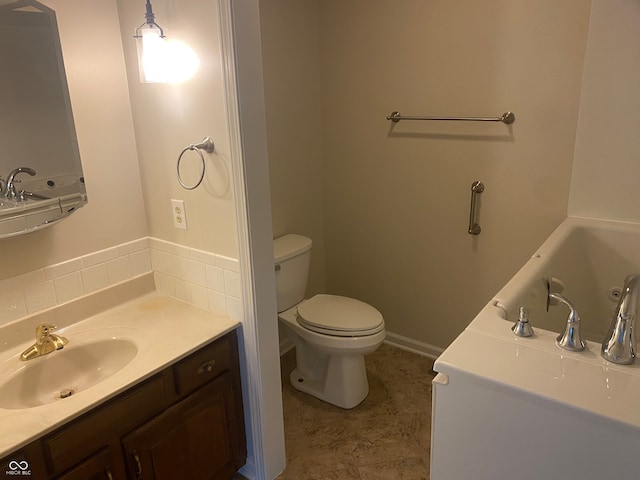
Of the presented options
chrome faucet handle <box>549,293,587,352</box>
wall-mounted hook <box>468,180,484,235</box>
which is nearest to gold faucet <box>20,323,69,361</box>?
chrome faucet handle <box>549,293,587,352</box>

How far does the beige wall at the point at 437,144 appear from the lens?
7.01 feet

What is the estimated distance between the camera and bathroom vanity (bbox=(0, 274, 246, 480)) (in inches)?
49.5

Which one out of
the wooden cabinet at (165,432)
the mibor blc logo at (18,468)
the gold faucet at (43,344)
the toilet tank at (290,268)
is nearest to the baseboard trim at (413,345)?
the toilet tank at (290,268)

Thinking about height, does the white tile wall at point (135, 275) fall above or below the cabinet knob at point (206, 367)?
above

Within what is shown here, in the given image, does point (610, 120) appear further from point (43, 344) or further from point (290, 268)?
point (43, 344)

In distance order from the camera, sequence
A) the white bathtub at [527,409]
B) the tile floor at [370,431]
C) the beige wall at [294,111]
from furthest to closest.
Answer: the beige wall at [294,111] → the tile floor at [370,431] → the white bathtub at [527,409]

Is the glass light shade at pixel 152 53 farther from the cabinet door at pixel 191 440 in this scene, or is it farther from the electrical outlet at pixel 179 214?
the cabinet door at pixel 191 440

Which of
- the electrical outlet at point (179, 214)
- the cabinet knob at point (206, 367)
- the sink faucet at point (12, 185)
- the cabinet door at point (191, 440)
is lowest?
the cabinet door at point (191, 440)

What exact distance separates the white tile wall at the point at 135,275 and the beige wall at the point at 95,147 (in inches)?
1.5

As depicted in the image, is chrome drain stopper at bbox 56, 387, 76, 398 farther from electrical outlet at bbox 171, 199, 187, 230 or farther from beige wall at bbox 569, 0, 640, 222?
beige wall at bbox 569, 0, 640, 222

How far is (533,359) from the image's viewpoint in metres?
1.14

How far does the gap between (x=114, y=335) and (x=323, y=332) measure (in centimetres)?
97

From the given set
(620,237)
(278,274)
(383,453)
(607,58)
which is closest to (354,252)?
(278,274)

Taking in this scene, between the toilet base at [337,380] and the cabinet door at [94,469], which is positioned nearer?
the cabinet door at [94,469]
